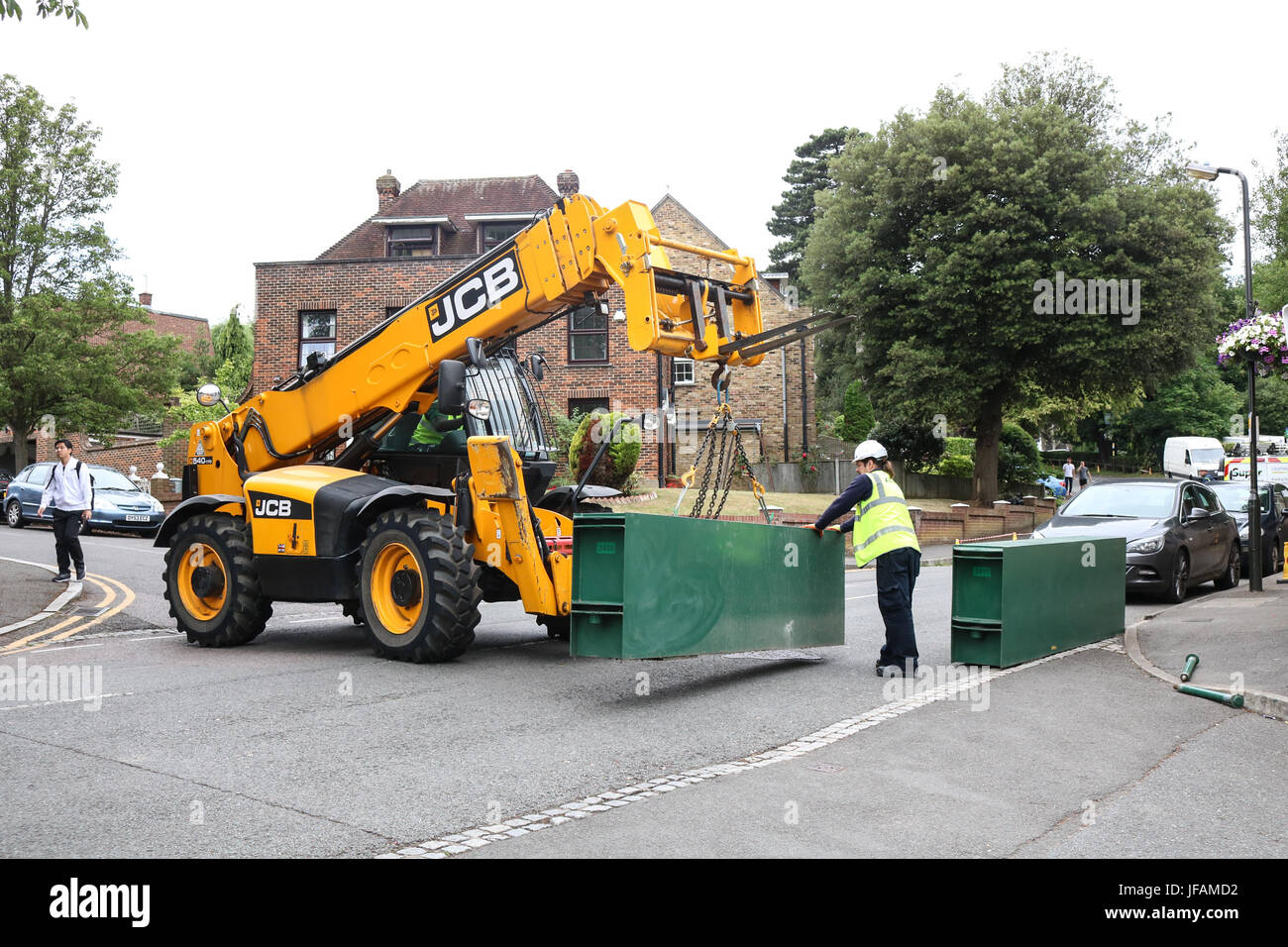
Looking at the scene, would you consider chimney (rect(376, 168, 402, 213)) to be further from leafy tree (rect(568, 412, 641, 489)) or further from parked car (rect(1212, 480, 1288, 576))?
parked car (rect(1212, 480, 1288, 576))

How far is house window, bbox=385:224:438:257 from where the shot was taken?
3791cm

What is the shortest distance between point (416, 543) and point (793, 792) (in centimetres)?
447

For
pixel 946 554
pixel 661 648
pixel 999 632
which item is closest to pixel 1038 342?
pixel 946 554

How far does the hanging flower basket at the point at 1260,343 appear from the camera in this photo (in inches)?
531

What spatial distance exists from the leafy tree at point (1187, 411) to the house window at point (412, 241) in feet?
147

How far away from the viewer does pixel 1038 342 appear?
33.2m

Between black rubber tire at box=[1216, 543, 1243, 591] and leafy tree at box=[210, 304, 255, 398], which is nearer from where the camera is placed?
black rubber tire at box=[1216, 543, 1243, 591]

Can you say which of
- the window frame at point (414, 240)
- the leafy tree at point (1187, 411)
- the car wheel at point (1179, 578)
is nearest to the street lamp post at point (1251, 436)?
the car wheel at point (1179, 578)

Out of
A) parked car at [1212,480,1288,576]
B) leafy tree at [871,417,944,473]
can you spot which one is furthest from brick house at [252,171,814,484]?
parked car at [1212,480,1288,576]

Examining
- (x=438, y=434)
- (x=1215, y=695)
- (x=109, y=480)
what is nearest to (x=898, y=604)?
(x=1215, y=695)

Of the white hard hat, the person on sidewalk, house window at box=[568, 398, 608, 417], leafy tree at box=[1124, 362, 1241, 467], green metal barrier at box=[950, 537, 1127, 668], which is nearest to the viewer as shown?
green metal barrier at box=[950, 537, 1127, 668]

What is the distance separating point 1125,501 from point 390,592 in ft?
37.1

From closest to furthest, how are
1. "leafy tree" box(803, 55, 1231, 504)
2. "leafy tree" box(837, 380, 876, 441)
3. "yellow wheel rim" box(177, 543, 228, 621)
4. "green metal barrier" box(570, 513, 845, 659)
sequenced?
"green metal barrier" box(570, 513, 845, 659) → "yellow wheel rim" box(177, 543, 228, 621) → "leafy tree" box(803, 55, 1231, 504) → "leafy tree" box(837, 380, 876, 441)

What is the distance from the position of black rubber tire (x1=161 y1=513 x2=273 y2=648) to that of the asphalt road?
0.20 m
